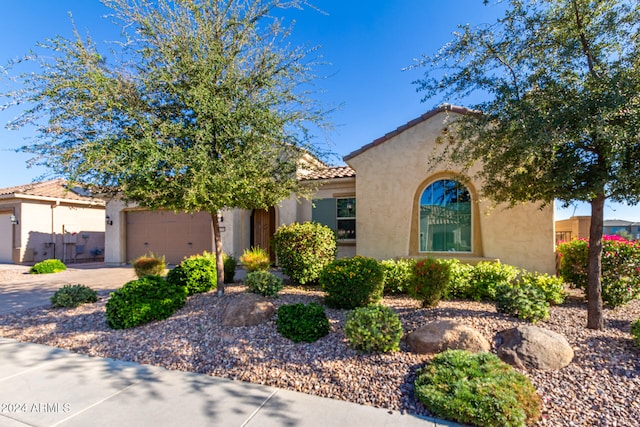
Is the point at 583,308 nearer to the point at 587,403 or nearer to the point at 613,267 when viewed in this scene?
the point at 613,267

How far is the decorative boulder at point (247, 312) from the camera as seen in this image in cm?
529

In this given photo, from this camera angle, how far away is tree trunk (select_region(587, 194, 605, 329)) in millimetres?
4727

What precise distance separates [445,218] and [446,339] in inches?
224

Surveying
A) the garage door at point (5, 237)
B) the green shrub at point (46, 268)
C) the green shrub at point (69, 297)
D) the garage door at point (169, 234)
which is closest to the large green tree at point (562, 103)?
the green shrub at point (69, 297)

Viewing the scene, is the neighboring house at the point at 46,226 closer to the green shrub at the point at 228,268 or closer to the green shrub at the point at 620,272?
the green shrub at the point at 228,268

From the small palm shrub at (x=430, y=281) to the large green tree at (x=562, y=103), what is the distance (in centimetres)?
188

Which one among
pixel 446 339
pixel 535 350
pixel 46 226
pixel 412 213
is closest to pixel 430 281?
pixel 446 339

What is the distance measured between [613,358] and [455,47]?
16.1ft

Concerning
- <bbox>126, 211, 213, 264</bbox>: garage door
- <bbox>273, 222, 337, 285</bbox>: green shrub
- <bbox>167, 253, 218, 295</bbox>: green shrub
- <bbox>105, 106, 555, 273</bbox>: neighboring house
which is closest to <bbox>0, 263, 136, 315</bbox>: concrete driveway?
<bbox>126, 211, 213, 264</bbox>: garage door

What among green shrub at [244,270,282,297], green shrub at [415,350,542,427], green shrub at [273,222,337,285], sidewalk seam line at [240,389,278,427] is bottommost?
sidewalk seam line at [240,389,278,427]

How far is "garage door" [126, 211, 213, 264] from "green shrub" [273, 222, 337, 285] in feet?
21.0

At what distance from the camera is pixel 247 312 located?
5371 mm

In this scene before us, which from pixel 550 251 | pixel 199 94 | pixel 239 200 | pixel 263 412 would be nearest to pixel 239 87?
pixel 199 94

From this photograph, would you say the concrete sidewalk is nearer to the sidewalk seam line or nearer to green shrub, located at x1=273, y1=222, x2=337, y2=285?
the sidewalk seam line
